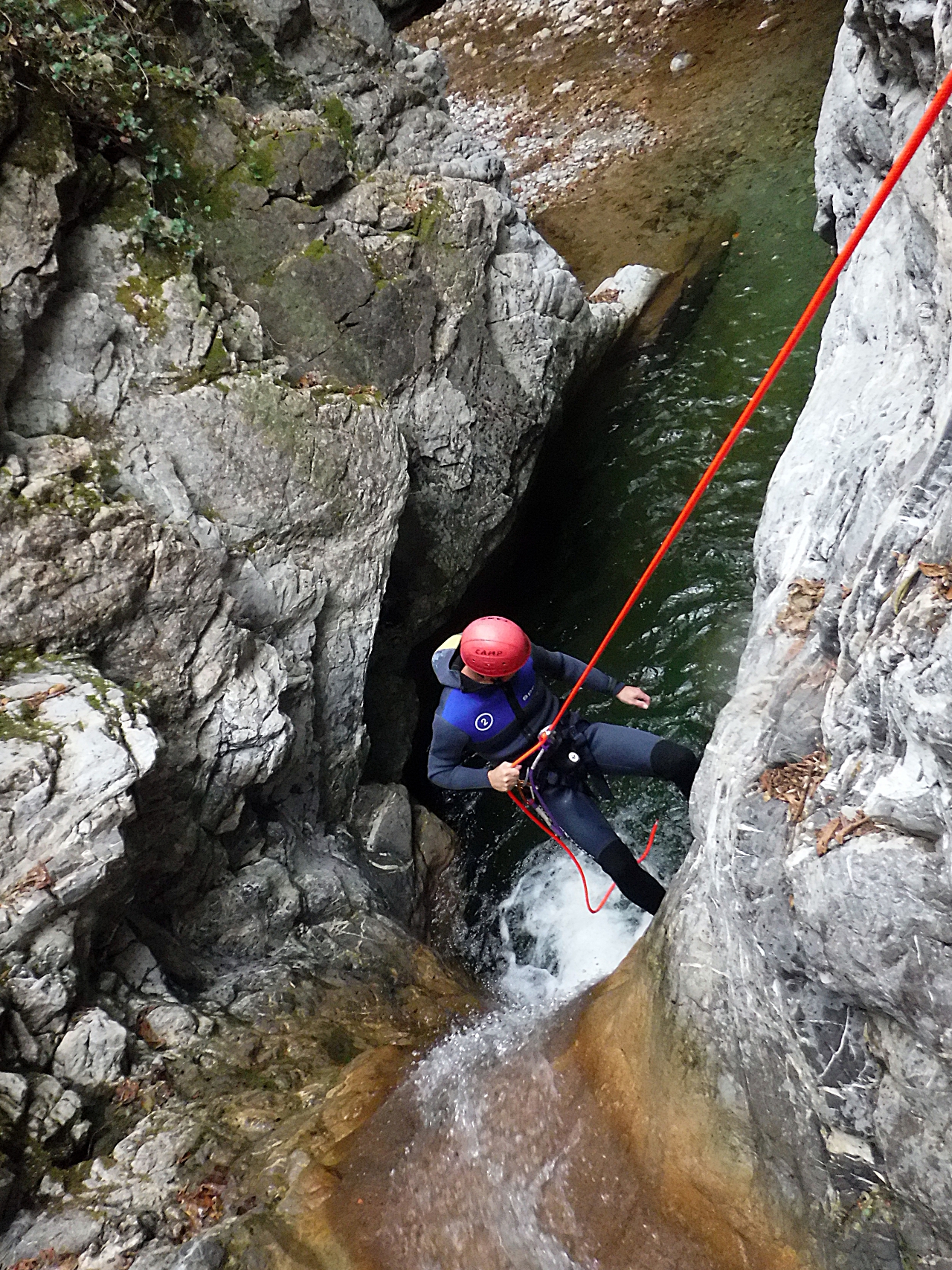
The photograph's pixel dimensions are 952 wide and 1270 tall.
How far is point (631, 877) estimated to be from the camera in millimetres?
6148

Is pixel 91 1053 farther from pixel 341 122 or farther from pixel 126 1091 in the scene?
pixel 341 122

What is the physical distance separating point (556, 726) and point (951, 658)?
3781 millimetres

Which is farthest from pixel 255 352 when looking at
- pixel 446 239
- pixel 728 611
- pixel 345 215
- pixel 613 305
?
pixel 613 305

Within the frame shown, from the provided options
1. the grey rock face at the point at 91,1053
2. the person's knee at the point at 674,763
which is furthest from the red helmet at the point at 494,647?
the grey rock face at the point at 91,1053

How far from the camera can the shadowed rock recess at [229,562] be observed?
467 centimetres

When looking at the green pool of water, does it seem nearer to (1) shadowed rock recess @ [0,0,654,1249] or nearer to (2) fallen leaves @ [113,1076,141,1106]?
(1) shadowed rock recess @ [0,0,654,1249]

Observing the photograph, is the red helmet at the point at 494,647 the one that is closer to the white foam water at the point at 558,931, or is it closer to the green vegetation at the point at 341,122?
the white foam water at the point at 558,931

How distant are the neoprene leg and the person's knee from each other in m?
0.67

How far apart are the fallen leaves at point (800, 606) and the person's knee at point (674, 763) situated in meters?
1.73

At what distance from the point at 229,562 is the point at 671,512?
5222 mm

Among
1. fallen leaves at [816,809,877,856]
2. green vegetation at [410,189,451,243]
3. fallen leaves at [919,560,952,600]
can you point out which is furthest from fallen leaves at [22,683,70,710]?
green vegetation at [410,189,451,243]

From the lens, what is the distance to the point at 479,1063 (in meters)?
4.93

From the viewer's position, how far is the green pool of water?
7.96m

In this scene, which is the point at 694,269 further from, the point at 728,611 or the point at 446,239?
the point at 728,611
